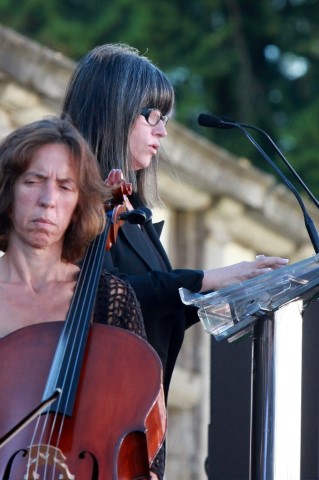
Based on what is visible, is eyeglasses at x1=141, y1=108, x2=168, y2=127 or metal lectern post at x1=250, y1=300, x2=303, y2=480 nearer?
A: metal lectern post at x1=250, y1=300, x2=303, y2=480

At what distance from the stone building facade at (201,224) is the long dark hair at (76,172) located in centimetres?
618

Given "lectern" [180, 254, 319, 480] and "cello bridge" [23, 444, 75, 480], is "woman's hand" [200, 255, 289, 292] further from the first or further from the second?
"cello bridge" [23, 444, 75, 480]

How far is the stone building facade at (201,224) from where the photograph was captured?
1099cm

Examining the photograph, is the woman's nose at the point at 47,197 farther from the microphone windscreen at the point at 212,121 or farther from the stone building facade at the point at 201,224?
the stone building facade at the point at 201,224

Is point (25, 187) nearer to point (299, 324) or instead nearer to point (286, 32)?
point (299, 324)

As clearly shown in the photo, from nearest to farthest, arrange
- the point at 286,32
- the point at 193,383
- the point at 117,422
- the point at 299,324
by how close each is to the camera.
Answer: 1. the point at 117,422
2. the point at 299,324
3. the point at 193,383
4. the point at 286,32

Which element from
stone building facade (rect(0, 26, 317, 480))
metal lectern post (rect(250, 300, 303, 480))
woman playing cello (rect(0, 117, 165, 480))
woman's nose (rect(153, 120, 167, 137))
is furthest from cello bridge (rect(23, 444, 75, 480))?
stone building facade (rect(0, 26, 317, 480))

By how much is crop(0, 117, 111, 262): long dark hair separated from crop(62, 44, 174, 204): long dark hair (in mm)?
493

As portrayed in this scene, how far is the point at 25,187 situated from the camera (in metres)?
3.87

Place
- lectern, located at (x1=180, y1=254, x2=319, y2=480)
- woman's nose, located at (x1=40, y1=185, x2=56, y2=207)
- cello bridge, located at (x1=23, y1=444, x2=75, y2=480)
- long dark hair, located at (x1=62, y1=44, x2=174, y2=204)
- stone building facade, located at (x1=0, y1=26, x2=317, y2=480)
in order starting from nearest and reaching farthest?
cello bridge, located at (x1=23, y1=444, x2=75, y2=480) < woman's nose, located at (x1=40, y1=185, x2=56, y2=207) < lectern, located at (x1=180, y1=254, x2=319, y2=480) < long dark hair, located at (x1=62, y1=44, x2=174, y2=204) < stone building facade, located at (x1=0, y1=26, x2=317, y2=480)

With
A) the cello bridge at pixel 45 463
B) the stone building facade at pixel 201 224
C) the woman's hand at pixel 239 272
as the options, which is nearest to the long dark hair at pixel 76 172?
the woman's hand at pixel 239 272

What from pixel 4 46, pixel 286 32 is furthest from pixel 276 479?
pixel 286 32

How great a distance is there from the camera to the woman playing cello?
12.6ft

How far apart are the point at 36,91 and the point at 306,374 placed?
4767 millimetres
